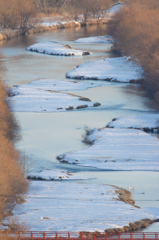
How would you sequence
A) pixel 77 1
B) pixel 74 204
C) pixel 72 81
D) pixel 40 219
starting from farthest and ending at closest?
pixel 77 1
pixel 72 81
pixel 74 204
pixel 40 219

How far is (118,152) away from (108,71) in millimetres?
24152

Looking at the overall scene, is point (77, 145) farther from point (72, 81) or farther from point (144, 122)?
point (72, 81)

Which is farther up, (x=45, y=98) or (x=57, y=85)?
(x=45, y=98)

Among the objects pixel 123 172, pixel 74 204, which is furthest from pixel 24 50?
pixel 74 204

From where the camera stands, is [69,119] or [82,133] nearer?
[82,133]

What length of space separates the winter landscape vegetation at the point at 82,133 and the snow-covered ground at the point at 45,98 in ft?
0.30

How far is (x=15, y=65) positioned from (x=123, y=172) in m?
31.3

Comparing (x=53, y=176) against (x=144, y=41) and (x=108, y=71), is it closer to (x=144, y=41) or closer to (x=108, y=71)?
(x=144, y=41)

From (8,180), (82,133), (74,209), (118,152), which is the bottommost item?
(82,133)

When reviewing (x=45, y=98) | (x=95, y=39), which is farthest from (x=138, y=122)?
(x=95, y=39)

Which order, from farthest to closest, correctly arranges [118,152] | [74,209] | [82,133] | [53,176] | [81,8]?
[81,8], [82,133], [118,152], [53,176], [74,209]

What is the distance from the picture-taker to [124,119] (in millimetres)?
31812

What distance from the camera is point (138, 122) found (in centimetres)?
3127

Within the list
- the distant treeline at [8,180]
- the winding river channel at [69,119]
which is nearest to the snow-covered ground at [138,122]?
the winding river channel at [69,119]
